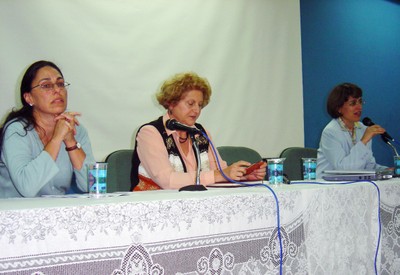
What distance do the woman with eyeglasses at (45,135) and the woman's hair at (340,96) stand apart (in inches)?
72.1

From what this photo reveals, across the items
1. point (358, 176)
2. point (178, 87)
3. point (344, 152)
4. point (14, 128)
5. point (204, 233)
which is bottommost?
point (204, 233)

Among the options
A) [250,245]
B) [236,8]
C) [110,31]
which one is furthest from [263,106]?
[250,245]

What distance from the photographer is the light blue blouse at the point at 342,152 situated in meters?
2.87

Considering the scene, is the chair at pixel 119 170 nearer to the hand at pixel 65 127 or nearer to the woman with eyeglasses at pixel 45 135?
the woman with eyeglasses at pixel 45 135

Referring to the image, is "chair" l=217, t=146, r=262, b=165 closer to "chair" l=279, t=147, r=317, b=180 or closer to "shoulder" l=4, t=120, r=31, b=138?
"chair" l=279, t=147, r=317, b=180

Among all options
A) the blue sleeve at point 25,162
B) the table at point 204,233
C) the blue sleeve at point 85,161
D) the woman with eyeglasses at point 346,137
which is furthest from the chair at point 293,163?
the blue sleeve at point 25,162

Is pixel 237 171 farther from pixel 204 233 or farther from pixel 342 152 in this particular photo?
pixel 342 152

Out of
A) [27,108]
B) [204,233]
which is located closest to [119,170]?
[27,108]

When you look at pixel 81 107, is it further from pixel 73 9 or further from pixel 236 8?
pixel 236 8

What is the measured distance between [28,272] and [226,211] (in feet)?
1.82

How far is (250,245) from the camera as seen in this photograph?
4.40 ft

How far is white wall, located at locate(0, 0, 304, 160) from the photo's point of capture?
2.64 m

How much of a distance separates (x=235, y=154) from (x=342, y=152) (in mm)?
682

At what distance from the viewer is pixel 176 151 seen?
232 cm
